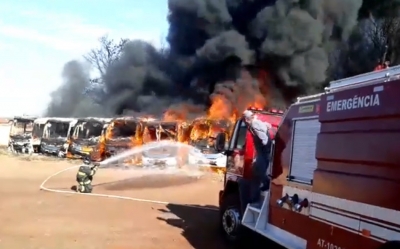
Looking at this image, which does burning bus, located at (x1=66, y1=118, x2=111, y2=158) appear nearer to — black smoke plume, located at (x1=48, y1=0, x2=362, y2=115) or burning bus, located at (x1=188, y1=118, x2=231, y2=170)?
burning bus, located at (x1=188, y1=118, x2=231, y2=170)

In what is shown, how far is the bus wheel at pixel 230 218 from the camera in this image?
26.4ft

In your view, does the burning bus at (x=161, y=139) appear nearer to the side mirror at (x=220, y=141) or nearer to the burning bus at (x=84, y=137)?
the burning bus at (x=84, y=137)

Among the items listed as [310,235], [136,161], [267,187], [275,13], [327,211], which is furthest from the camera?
[275,13]

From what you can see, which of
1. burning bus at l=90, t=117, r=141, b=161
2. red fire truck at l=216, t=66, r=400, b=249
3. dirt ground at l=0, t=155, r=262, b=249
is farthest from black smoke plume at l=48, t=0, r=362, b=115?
red fire truck at l=216, t=66, r=400, b=249

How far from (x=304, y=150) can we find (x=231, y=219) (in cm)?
238

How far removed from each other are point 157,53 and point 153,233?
32260 mm

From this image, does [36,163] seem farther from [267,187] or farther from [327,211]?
[327,211]

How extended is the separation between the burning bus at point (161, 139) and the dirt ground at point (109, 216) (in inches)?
153

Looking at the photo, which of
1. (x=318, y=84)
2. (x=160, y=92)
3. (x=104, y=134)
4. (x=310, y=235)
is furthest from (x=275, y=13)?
(x=310, y=235)

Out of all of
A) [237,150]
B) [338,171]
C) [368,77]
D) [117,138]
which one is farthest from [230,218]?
[117,138]

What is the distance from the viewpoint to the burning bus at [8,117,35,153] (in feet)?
99.9

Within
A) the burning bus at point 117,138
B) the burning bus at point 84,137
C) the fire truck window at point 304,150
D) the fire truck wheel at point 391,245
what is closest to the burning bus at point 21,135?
the burning bus at point 84,137

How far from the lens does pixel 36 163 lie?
2445cm

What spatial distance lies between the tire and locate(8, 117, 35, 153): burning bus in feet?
78.2
